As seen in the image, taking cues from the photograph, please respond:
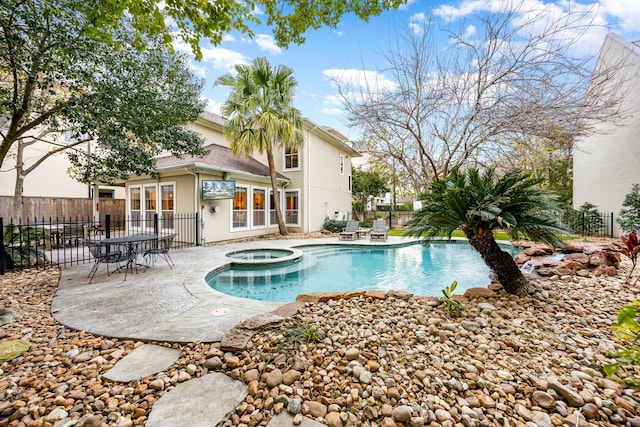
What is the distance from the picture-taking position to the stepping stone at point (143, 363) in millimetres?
2387

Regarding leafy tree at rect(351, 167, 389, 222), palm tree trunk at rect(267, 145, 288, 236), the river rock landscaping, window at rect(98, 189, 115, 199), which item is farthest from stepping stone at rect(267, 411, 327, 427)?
leafy tree at rect(351, 167, 389, 222)

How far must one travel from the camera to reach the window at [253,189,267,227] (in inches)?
549

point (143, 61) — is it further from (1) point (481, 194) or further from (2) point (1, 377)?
(1) point (481, 194)

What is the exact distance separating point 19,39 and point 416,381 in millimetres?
7674

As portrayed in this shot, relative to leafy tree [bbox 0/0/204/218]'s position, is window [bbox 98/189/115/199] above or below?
below

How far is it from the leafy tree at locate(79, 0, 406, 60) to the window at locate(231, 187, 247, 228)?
8.90 meters

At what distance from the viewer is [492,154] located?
8742 mm

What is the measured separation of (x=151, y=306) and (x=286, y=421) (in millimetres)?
3376

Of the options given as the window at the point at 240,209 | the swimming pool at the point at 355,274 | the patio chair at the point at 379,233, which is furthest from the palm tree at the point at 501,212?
the window at the point at 240,209

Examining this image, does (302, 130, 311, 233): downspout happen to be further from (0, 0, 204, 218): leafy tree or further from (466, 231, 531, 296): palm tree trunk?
(466, 231, 531, 296): palm tree trunk

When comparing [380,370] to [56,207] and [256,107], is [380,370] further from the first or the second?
[56,207]

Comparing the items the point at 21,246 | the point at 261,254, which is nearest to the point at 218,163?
the point at 261,254

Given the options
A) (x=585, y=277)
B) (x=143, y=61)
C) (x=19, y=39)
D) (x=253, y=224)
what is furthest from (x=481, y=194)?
(x=253, y=224)

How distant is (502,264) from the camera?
12.7ft
